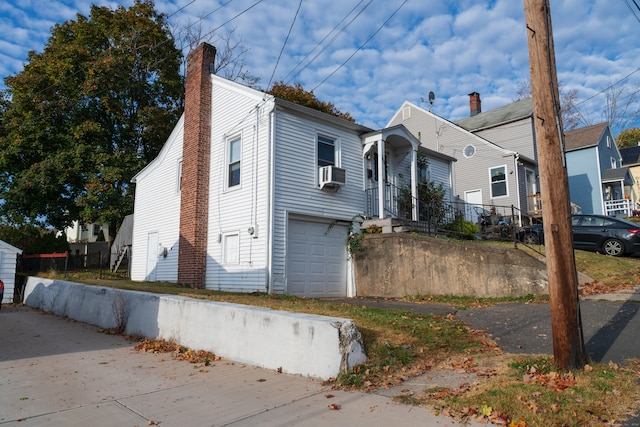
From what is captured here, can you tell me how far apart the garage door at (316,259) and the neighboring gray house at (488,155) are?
30.4 ft

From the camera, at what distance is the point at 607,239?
14.7 meters

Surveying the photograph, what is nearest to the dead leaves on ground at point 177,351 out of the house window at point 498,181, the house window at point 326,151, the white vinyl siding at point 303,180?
the white vinyl siding at point 303,180

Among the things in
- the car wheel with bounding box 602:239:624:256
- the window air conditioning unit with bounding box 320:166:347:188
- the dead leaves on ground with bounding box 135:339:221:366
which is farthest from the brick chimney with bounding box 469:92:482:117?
the dead leaves on ground with bounding box 135:339:221:366

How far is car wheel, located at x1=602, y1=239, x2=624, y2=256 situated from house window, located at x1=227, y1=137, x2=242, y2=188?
41.1 ft

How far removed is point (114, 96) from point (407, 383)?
24752 millimetres

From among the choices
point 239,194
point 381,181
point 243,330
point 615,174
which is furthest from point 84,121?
point 615,174

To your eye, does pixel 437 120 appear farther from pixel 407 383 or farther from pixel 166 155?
pixel 407 383

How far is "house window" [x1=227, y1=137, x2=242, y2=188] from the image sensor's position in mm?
Answer: 14117

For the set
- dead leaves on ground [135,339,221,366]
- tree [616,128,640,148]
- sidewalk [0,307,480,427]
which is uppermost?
tree [616,128,640,148]

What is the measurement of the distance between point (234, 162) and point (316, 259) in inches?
164

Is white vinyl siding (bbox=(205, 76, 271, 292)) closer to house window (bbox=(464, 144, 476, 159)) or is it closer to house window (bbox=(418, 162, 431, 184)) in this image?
house window (bbox=(418, 162, 431, 184))

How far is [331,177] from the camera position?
526 inches

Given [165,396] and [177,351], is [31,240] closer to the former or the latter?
[177,351]

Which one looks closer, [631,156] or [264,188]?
[264,188]
